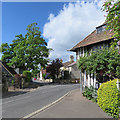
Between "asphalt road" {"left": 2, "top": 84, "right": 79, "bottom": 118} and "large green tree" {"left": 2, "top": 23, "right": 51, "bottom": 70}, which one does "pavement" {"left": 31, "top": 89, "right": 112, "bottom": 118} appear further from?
"large green tree" {"left": 2, "top": 23, "right": 51, "bottom": 70}

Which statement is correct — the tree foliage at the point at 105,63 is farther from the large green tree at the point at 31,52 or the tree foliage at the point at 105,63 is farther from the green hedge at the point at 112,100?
the large green tree at the point at 31,52

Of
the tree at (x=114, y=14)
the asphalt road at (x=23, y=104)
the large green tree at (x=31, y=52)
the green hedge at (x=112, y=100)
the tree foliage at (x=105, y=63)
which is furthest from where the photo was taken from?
the large green tree at (x=31, y=52)

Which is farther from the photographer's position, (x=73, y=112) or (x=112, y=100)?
(x=73, y=112)

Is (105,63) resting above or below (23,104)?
above

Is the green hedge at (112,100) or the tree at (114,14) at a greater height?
the tree at (114,14)

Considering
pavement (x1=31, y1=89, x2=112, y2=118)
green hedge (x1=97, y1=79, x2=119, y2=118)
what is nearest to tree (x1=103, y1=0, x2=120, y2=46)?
green hedge (x1=97, y1=79, x2=119, y2=118)

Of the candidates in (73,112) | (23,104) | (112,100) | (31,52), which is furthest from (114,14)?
(31,52)

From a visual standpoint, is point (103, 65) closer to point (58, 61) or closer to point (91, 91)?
point (91, 91)

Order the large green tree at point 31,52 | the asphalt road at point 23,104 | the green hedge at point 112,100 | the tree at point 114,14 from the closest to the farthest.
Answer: the tree at point 114,14, the green hedge at point 112,100, the asphalt road at point 23,104, the large green tree at point 31,52

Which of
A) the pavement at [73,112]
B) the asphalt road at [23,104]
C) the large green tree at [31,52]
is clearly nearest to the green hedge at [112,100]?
the pavement at [73,112]

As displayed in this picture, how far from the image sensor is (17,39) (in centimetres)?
2961

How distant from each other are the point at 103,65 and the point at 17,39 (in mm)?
26105

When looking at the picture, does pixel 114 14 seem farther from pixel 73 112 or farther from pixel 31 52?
pixel 31 52

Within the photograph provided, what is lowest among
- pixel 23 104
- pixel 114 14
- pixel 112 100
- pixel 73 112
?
pixel 23 104
